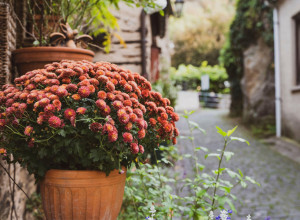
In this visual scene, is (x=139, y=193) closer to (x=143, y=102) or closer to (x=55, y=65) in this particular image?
(x=143, y=102)

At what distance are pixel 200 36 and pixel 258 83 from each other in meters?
16.1

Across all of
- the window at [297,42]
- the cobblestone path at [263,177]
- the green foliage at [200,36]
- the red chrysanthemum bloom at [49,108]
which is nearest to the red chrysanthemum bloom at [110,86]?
the red chrysanthemum bloom at [49,108]

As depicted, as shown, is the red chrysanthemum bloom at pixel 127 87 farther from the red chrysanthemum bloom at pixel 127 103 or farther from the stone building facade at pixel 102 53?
the stone building facade at pixel 102 53

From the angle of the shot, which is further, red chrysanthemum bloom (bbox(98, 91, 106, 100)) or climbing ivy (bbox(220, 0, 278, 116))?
climbing ivy (bbox(220, 0, 278, 116))

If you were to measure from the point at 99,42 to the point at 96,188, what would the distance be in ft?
10.9

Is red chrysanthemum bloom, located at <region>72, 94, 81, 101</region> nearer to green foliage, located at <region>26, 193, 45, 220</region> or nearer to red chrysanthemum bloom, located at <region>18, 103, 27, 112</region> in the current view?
red chrysanthemum bloom, located at <region>18, 103, 27, 112</region>

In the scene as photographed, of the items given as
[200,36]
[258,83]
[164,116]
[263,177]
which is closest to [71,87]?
[164,116]

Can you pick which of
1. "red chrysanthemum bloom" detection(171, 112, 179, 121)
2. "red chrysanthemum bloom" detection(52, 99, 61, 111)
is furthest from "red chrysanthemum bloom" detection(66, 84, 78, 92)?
"red chrysanthemum bloom" detection(171, 112, 179, 121)

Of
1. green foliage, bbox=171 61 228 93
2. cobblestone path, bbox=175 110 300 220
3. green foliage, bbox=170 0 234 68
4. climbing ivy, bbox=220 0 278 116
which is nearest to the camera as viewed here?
cobblestone path, bbox=175 110 300 220

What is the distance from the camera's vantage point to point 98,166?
1684mm

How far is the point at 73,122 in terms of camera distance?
157 centimetres

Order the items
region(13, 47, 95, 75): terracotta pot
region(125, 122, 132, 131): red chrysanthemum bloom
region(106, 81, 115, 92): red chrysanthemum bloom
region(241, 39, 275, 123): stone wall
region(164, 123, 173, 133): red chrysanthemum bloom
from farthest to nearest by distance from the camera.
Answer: region(241, 39, 275, 123): stone wall, region(13, 47, 95, 75): terracotta pot, region(164, 123, 173, 133): red chrysanthemum bloom, region(106, 81, 115, 92): red chrysanthemum bloom, region(125, 122, 132, 131): red chrysanthemum bloom

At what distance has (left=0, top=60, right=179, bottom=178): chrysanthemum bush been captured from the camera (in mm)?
1603

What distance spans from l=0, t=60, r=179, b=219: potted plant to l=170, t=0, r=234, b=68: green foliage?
2308cm
